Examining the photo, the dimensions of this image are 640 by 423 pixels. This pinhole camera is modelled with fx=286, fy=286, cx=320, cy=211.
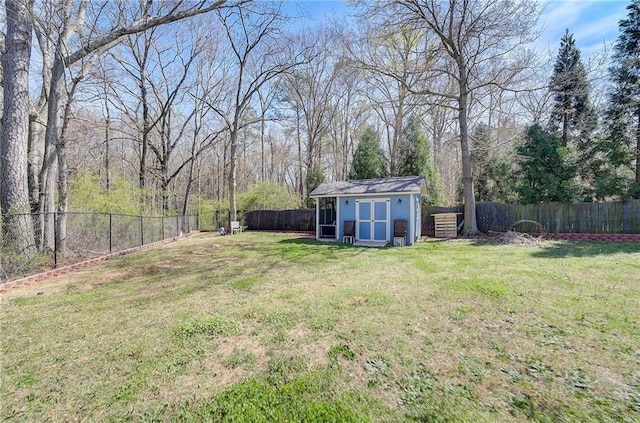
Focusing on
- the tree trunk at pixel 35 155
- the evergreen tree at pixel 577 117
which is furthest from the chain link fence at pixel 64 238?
the evergreen tree at pixel 577 117

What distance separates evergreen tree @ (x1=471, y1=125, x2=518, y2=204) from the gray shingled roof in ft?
16.3

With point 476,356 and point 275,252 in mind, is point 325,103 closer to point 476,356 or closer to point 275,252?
point 275,252

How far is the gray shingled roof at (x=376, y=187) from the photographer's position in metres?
9.94

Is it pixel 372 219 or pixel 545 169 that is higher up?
pixel 545 169

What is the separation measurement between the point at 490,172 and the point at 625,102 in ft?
17.8

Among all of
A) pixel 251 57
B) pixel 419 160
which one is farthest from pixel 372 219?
pixel 251 57

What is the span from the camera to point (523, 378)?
2.16 metres

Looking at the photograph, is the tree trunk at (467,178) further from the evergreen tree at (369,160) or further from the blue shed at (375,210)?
the evergreen tree at (369,160)

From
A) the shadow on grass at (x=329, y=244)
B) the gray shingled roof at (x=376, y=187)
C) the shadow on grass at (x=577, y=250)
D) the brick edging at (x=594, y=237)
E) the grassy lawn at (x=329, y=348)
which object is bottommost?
the grassy lawn at (x=329, y=348)

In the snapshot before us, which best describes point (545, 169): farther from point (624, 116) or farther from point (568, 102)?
point (568, 102)

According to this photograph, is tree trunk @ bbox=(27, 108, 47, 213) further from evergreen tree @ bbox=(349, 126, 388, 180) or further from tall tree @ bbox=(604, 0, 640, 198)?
tall tree @ bbox=(604, 0, 640, 198)

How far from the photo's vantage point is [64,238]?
6738 mm

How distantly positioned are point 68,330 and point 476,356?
4.11 meters

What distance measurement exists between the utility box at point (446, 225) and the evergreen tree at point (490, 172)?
299 cm
